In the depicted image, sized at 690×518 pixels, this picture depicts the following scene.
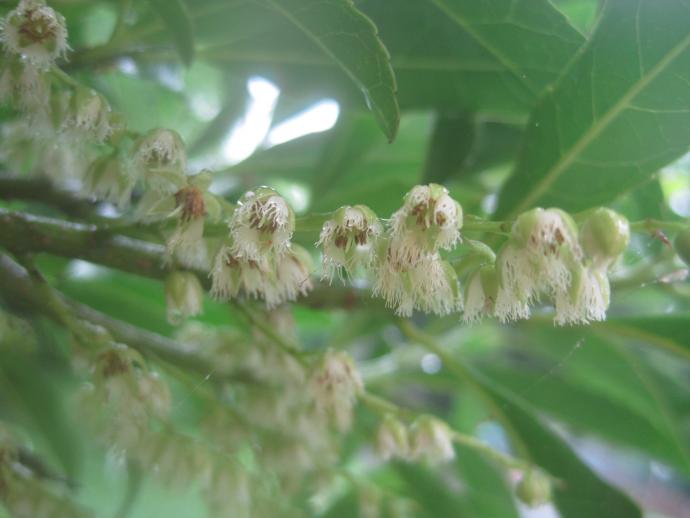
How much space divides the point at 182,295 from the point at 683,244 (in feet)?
1.68

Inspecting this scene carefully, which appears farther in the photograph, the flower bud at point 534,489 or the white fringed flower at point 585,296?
the flower bud at point 534,489

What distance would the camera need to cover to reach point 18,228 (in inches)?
31.6

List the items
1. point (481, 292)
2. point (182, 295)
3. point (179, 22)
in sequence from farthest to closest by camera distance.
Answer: point (179, 22) → point (182, 295) → point (481, 292)

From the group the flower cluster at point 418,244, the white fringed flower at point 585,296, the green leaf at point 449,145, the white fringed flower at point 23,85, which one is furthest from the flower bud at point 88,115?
the green leaf at point 449,145

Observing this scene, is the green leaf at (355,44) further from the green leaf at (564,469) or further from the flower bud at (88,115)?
the green leaf at (564,469)

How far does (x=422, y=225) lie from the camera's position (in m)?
0.62

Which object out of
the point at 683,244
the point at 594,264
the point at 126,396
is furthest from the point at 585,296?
the point at 126,396

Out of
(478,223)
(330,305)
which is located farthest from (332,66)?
(478,223)

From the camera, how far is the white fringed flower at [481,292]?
0.69 m

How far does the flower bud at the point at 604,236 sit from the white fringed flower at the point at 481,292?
0.10m

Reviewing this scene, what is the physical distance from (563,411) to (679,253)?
0.87m

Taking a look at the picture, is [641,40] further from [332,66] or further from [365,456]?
[365,456]

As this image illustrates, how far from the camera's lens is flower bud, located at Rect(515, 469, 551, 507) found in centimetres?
101

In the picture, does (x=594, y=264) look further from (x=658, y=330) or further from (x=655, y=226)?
(x=658, y=330)
